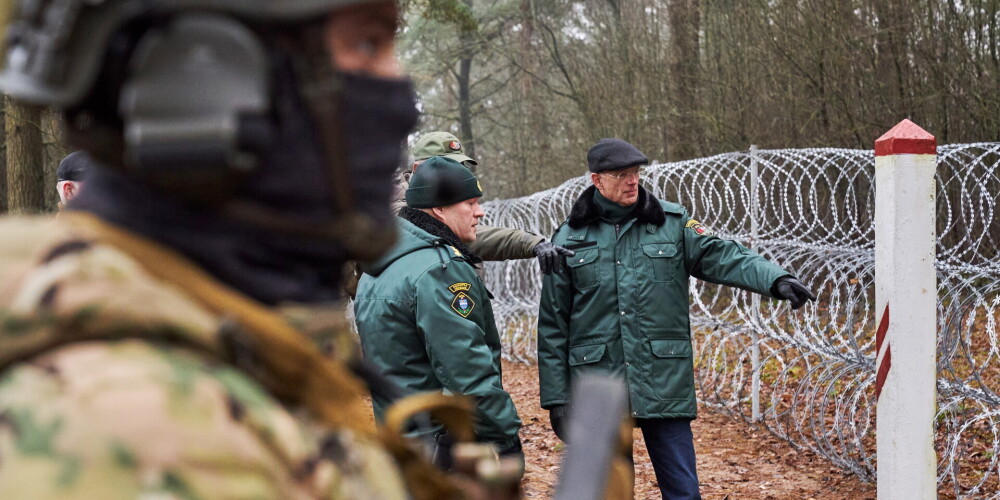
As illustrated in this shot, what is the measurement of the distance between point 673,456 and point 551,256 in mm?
1177

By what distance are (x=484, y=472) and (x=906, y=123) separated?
11.5ft

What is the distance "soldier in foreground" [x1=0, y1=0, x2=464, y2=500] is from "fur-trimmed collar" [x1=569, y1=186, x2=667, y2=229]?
4.15 metres

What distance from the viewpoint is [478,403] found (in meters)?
3.82

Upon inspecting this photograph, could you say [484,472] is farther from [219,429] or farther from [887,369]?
[887,369]

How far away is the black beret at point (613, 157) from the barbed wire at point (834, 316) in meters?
1.51

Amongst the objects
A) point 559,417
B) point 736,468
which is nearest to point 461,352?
point 559,417

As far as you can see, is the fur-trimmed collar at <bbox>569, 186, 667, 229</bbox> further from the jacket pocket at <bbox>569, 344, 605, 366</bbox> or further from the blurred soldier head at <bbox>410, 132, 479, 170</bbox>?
the blurred soldier head at <bbox>410, 132, 479, 170</bbox>

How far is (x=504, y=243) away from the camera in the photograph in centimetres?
635

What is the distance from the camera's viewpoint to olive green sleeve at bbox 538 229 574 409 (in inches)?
211

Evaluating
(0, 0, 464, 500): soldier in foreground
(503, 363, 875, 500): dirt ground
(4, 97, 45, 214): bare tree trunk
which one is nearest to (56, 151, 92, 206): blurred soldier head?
(503, 363, 875, 500): dirt ground

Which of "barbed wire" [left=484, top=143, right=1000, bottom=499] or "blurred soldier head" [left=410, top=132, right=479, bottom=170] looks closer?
"barbed wire" [left=484, top=143, right=1000, bottom=499]

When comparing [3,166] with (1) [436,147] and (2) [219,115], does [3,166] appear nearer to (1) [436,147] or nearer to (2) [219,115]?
(1) [436,147]

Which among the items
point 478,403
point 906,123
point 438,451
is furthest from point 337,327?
point 906,123

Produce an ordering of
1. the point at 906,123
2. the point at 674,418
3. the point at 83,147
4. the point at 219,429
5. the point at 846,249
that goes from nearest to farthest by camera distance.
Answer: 1. the point at 219,429
2. the point at 83,147
3. the point at 906,123
4. the point at 674,418
5. the point at 846,249
